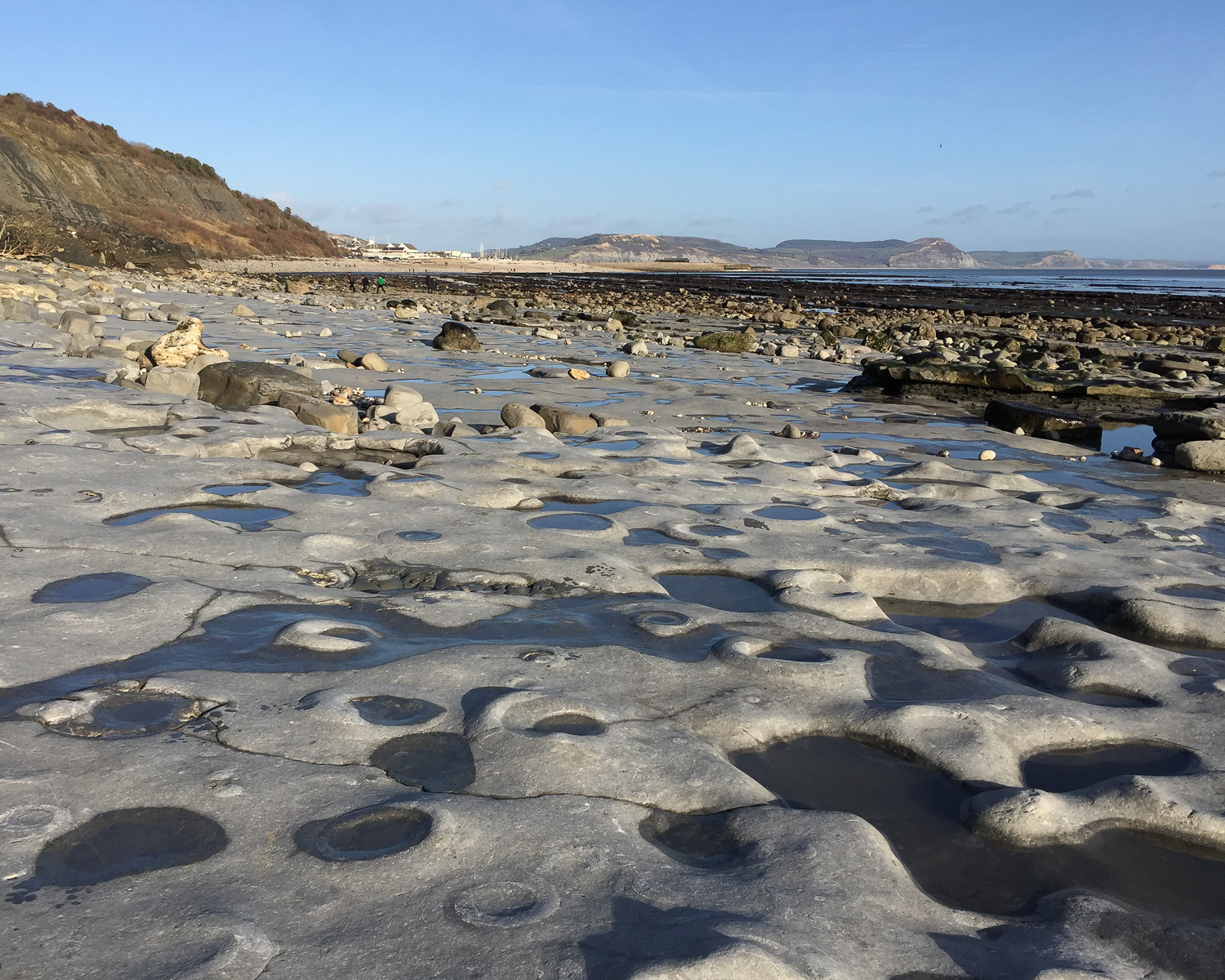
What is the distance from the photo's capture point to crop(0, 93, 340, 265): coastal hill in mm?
25141

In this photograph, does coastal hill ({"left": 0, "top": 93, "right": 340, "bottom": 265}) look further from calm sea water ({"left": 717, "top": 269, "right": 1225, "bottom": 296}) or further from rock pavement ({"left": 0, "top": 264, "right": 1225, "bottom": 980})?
calm sea water ({"left": 717, "top": 269, "right": 1225, "bottom": 296})

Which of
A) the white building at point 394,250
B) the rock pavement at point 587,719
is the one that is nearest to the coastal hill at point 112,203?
the rock pavement at point 587,719

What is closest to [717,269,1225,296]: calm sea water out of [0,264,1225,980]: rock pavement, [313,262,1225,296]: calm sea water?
[313,262,1225,296]: calm sea water

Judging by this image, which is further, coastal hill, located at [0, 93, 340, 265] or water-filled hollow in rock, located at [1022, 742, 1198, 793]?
coastal hill, located at [0, 93, 340, 265]

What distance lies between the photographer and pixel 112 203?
36.7 metres

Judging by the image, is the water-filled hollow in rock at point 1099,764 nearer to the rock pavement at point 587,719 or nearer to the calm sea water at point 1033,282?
the rock pavement at point 587,719

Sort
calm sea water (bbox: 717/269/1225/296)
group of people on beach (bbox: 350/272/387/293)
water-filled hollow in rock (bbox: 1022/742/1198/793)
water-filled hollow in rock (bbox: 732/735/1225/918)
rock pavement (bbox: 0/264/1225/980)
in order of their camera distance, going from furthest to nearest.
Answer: calm sea water (bbox: 717/269/1225/296), group of people on beach (bbox: 350/272/387/293), water-filled hollow in rock (bbox: 1022/742/1198/793), water-filled hollow in rock (bbox: 732/735/1225/918), rock pavement (bbox: 0/264/1225/980)

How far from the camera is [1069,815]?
1866 millimetres

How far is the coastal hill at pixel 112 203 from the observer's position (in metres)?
25.1

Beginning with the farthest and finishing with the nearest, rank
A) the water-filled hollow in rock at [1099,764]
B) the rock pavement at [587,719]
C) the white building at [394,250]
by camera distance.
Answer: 1. the white building at [394,250]
2. the water-filled hollow in rock at [1099,764]
3. the rock pavement at [587,719]

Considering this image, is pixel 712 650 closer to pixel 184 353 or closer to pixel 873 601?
pixel 873 601

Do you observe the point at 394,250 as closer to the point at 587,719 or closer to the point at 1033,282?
the point at 1033,282

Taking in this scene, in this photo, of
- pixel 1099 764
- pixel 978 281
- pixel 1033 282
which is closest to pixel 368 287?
pixel 1099 764

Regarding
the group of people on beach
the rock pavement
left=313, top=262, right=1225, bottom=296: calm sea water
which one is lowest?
the rock pavement
